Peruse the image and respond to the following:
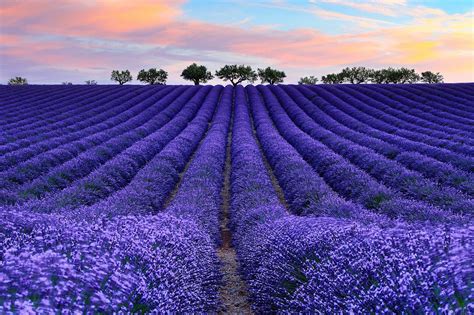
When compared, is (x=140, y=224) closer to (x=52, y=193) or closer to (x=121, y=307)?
(x=121, y=307)

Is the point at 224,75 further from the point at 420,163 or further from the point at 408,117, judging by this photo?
the point at 420,163

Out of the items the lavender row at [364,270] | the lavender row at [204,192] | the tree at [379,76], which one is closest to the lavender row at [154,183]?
the lavender row at [204,192]

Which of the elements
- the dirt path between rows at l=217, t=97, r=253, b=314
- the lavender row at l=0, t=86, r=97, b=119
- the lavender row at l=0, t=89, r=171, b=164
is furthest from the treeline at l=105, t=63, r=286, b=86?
the dirt path between rows at l=217, t=97, r=253, b=314

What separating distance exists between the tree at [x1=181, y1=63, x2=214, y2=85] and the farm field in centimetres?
4081

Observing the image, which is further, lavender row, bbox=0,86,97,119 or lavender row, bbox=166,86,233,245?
lavender row, bbox=0,86,97,119

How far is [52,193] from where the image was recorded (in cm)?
1166

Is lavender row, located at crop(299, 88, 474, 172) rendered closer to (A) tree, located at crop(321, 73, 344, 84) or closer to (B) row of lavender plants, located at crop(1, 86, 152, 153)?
(B) row of lavender plants, located at crop(1, 86, 152, 153)

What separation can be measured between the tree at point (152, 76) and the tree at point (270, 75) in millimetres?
14920

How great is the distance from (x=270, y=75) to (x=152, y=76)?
18.2 m

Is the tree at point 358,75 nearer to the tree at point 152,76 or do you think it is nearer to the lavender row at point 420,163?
the tree at point 152,76

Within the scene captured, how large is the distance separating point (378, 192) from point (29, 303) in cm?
894

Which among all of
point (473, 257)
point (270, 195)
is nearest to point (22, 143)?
point (270, 195)

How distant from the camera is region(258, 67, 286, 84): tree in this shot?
6838 cm

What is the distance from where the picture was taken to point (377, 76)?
232 feet
